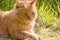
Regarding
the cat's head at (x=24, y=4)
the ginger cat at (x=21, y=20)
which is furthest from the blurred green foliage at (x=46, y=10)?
the cat's head at (x=24, y=4)

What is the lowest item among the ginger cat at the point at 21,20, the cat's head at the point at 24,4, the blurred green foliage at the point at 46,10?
the ginger cat at the point at 21,20

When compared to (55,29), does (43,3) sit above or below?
above

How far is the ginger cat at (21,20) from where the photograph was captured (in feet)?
13.1

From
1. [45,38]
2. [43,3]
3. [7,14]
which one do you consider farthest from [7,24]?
[43,3]

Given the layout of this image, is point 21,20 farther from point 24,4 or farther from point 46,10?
point 46,10

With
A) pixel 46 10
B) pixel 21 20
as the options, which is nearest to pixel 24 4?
pixel 21 20

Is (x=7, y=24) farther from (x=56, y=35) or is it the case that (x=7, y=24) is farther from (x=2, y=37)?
(x=56, y=35)

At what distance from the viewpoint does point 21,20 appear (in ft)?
13.3

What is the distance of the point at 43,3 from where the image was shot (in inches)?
237

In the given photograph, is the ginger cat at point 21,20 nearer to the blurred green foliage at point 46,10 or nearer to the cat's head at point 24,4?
the cat's head at point 24,4

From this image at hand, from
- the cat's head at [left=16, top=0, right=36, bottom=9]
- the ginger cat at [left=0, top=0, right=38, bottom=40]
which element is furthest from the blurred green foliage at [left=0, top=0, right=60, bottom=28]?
the cat's head at [left=16, top=0, right=36, bottom=9]

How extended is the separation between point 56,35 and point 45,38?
34 centimetres

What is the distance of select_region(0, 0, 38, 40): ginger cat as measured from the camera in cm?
398

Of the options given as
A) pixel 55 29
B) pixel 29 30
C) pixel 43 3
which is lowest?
pixel 29 30
